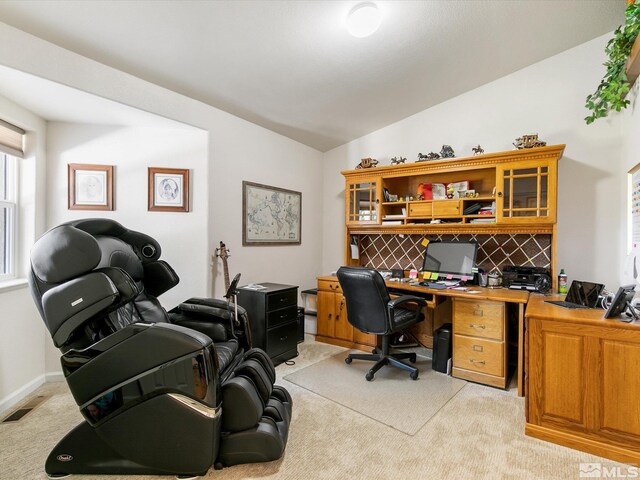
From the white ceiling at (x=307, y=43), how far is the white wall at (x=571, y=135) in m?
0.17

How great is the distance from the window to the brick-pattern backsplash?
10.8 feet

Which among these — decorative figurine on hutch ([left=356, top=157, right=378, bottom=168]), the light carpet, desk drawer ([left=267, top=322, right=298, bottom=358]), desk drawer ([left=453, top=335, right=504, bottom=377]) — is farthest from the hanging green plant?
desk drawer ([left=267, top=322, right=298, bottom=358])

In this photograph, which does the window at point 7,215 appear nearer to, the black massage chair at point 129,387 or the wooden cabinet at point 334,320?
the black massage chair at point 129,387

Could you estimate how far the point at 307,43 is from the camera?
2295mm

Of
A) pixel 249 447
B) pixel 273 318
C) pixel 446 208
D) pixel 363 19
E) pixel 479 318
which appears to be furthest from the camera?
pixel 446 208

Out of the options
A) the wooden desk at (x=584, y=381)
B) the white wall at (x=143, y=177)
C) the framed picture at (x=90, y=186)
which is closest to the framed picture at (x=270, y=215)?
the white wall at (x=143, y=177)

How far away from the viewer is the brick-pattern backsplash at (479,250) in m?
2.98

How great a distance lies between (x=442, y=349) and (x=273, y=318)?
1.56 metres

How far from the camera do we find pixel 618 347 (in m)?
1.72

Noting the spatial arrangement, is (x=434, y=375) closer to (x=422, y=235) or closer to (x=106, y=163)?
(x=422, y=235)

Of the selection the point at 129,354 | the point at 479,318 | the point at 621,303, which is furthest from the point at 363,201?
the point at 129,354

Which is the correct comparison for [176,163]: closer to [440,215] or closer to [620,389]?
[440,215]

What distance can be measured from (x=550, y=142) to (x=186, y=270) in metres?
3.57

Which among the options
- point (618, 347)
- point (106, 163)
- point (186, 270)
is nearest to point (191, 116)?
point (106, 163)
